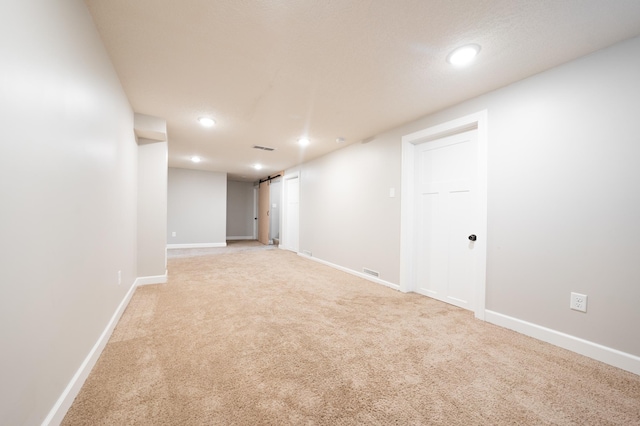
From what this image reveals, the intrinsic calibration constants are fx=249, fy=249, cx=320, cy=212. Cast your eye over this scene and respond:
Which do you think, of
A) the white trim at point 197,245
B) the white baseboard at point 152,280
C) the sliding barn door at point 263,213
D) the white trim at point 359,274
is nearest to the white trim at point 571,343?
the white trim at point 359,274

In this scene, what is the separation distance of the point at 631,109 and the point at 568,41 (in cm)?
64

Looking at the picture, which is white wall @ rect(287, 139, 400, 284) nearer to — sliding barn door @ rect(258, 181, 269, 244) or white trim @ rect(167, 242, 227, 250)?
sliding barn door @ rect(258, 181, 269, 244)

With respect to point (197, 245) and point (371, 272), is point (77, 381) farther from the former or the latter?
point (197, 245)

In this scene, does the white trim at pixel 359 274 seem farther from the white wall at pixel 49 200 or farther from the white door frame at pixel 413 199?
the white wall at pixel 49 200

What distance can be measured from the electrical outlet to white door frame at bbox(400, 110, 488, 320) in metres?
0.63

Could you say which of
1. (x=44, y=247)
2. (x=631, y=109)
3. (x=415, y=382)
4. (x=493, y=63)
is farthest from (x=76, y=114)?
(x=631, y=109)

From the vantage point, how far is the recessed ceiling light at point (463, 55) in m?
1.87

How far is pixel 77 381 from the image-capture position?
1.39m

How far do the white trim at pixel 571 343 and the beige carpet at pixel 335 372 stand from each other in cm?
7

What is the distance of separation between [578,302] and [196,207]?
26.6ft

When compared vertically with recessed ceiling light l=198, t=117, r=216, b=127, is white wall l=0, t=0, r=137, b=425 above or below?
below

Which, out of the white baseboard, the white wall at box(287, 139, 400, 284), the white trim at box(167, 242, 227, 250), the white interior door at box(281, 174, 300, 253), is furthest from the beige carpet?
the white trim at box(167, 242, 227, 250)

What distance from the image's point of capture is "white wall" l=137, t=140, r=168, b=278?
138 inches

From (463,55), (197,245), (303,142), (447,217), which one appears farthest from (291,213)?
(463,55)
